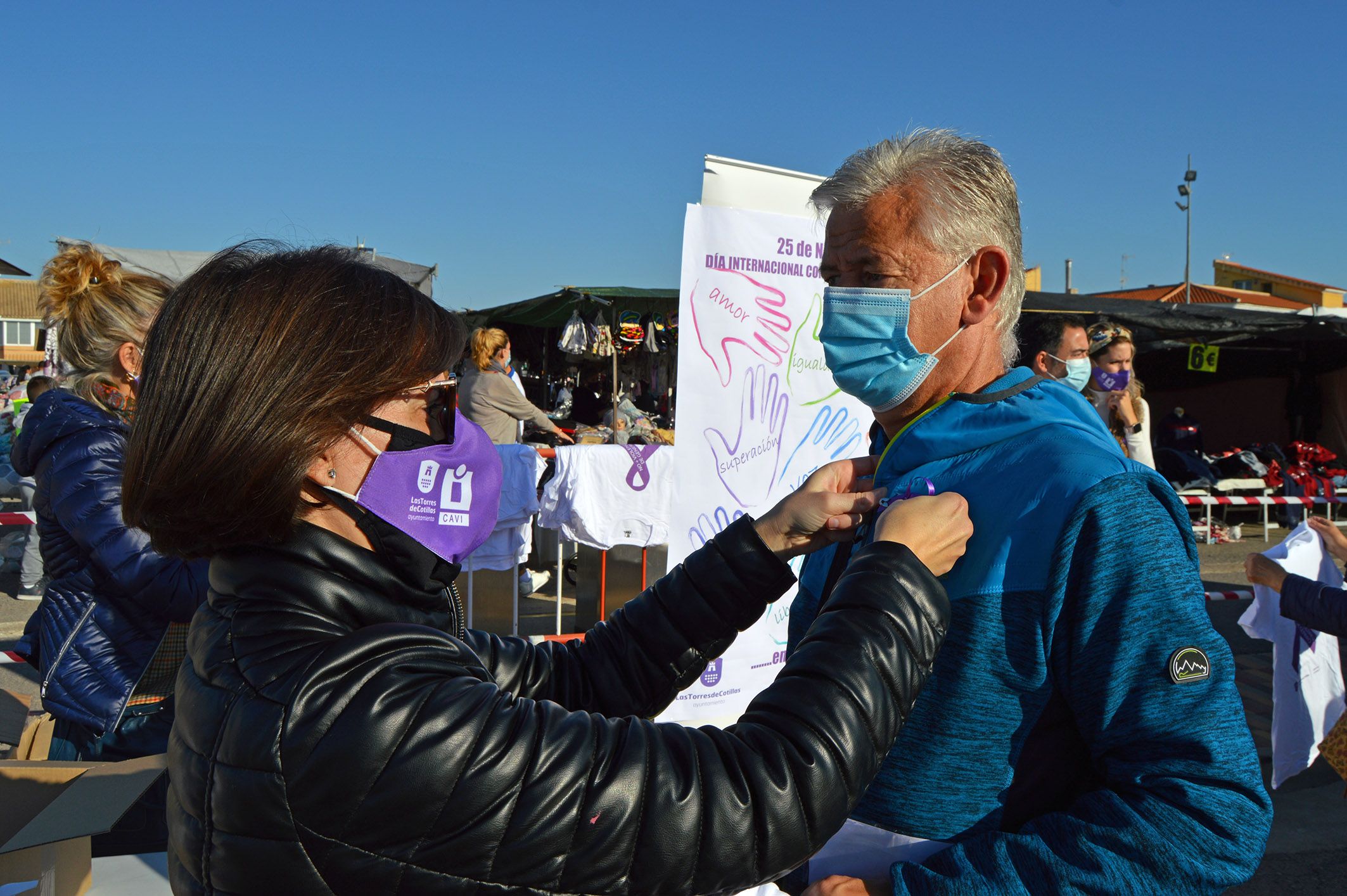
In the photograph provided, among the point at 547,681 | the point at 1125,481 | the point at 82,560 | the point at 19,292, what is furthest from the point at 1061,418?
the point at 19,292

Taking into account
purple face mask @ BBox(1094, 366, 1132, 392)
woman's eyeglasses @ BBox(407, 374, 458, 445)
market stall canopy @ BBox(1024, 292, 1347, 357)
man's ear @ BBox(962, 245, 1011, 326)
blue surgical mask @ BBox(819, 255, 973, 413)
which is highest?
market stall canopy @ BBox(1024, 292, 1347, 357)

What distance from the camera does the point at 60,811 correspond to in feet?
6.54

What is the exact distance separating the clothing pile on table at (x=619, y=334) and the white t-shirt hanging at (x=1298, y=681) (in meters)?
7.86

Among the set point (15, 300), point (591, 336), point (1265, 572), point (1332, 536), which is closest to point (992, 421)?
point (1265, 572)

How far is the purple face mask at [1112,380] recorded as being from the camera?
6922 millimetres

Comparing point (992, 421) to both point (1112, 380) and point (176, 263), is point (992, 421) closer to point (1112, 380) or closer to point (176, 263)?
point (1112, 380)

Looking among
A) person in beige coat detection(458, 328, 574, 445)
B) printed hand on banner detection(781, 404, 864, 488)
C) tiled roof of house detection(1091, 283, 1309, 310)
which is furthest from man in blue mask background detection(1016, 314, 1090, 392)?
tiled roof of house detection(1091, 283, 1309, 310)

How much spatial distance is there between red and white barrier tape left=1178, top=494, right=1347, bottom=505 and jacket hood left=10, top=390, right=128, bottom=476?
785 cm

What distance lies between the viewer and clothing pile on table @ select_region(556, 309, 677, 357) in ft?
37.8

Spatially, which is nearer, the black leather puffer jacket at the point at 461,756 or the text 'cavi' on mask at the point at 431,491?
the black leather puffer jacket at the point at 461,756

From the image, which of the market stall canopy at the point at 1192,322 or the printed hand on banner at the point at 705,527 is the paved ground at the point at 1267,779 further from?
the market stall canopy at the point at 1192,322

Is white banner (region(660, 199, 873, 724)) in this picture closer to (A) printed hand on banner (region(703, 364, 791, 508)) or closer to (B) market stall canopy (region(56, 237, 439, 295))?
(A) printed hand on banner (region(703, 364, 791, 508))

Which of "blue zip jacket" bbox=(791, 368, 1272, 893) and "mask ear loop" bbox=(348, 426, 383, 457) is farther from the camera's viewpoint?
"mask ear loop" bbox=(348, 426, 383, 457)

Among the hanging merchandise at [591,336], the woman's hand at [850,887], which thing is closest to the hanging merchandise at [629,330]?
the hanging merchandise at [591,336]
